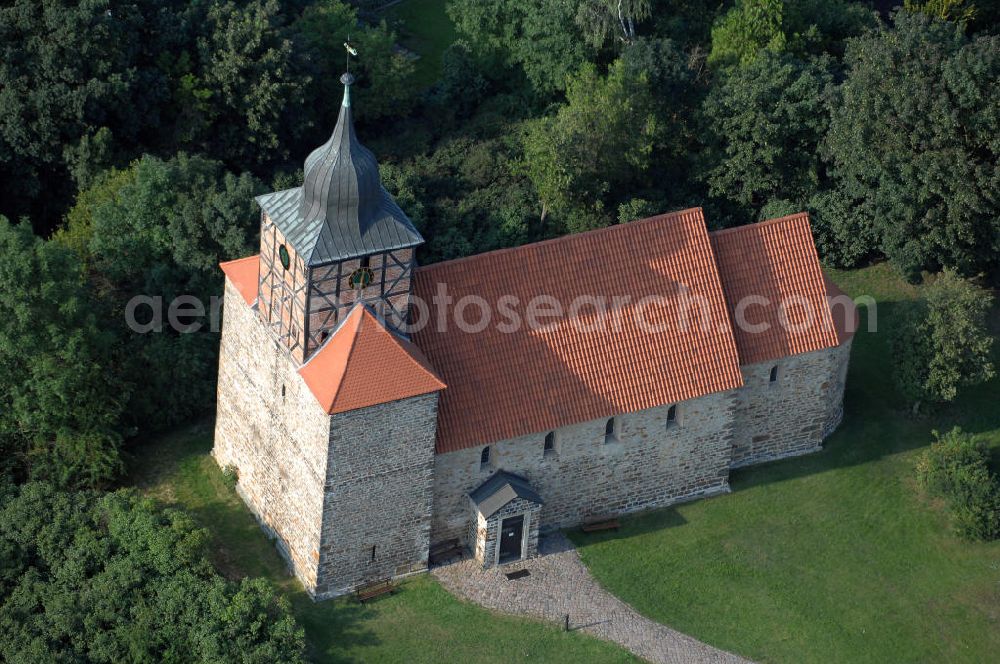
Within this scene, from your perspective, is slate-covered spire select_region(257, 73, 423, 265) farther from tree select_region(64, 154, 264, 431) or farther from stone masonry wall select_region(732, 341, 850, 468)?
stone masonry wall select_region(732, 341, 850, 468)

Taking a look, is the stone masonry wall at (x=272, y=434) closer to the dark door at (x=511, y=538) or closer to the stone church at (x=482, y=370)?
the stone church at (x=482, y=370)

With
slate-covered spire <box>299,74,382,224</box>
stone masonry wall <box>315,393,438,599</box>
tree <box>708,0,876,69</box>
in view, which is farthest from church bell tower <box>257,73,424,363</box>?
tree <box>708,0,876,69</box>

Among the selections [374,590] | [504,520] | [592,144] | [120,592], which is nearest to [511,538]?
[504,520]

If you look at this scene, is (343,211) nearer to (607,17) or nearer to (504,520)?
(504,520)

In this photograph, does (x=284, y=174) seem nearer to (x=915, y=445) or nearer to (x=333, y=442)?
(x=333, y=442)

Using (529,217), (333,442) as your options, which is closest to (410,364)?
(333,442)

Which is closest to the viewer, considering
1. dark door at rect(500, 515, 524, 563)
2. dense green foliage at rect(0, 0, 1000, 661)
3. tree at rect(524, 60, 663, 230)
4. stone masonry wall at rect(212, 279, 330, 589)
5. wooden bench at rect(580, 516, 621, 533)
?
stone masonry wall at rect(212, 279, 330, 589)
